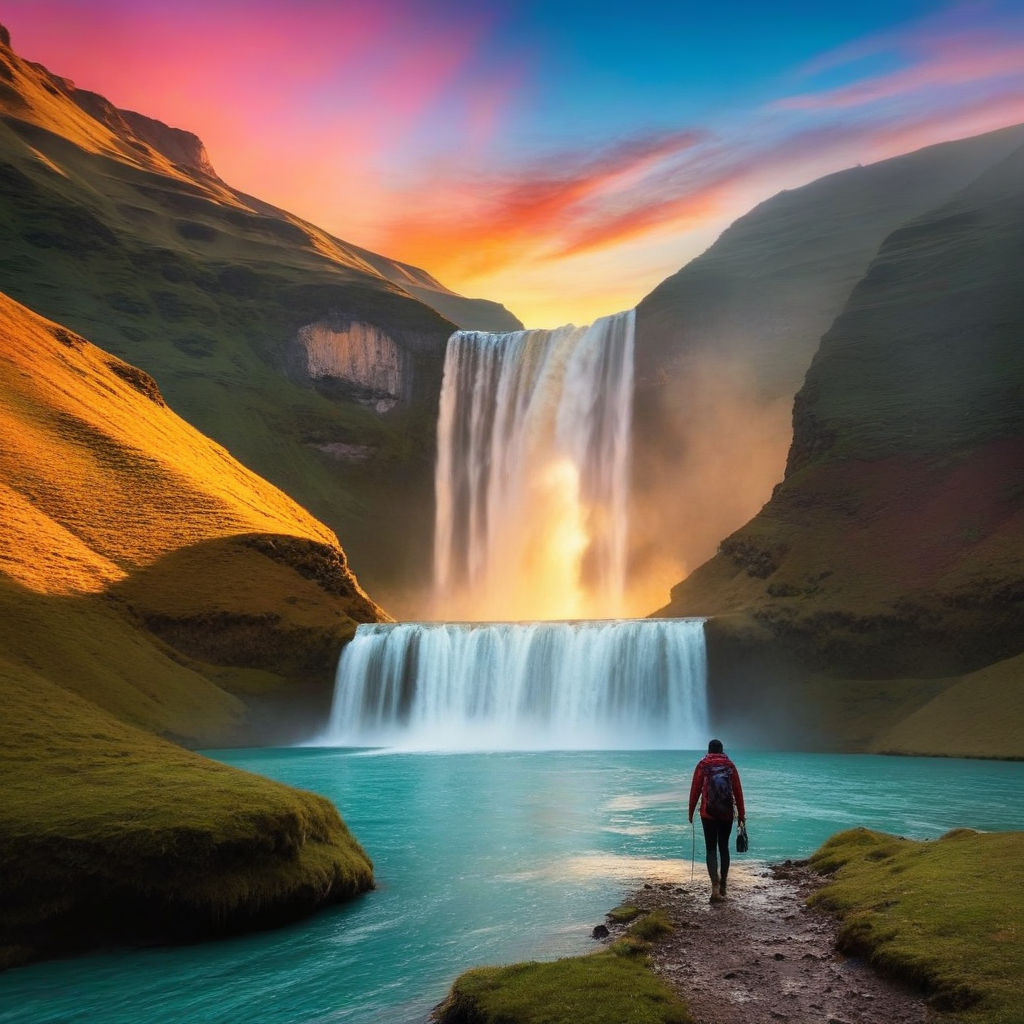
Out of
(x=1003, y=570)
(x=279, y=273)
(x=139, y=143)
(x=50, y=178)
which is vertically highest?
(x=139, y=143)

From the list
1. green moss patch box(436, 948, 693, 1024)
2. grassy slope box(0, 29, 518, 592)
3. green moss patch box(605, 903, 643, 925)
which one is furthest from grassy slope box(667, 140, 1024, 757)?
grassy slope box(0, 29, 518, 592)

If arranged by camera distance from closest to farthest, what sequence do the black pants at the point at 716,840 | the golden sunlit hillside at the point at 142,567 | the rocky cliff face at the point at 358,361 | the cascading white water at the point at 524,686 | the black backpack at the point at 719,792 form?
the black backpack at the point at 719,792 < the black pants at the point at 716,840 < the golden sunlit hillside at the point at 142,567 < the cascading white water at the point at 524,686 < the rocky cliff face at the point at 358,361

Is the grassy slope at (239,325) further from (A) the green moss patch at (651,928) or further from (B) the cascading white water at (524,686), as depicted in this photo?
(A) the green moss patch at (651,928)

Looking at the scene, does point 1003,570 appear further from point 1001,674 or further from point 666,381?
point 666,381

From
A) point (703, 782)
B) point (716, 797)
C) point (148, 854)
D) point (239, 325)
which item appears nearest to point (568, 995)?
point (716, 797)

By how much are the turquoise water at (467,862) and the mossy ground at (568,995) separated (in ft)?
2.87

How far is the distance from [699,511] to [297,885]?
6998 cm

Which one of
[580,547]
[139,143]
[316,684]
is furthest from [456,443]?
[139,143]

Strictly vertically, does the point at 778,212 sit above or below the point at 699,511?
above

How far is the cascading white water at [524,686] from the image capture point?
45312 millimetres

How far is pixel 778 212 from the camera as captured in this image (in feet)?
386

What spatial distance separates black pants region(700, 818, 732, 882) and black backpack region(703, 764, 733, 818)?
0.58 feet

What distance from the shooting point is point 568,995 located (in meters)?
8.36

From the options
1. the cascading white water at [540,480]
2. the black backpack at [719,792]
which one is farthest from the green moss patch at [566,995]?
the cascading white water at [540,480]
